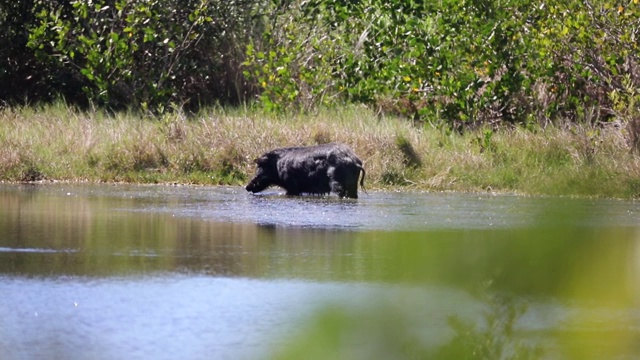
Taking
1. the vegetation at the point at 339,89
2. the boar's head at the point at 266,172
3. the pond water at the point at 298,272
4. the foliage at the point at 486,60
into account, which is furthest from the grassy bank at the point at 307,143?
the boar's head at the point at 266,172

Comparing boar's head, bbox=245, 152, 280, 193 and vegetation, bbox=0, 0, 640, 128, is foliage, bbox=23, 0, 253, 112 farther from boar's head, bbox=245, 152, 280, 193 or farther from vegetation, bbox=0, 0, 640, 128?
boar's head, bbox=245, 152, 280, 193

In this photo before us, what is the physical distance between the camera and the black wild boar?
545 inches

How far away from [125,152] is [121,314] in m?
9.73

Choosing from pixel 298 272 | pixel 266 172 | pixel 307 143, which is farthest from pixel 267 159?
pixel 298 272

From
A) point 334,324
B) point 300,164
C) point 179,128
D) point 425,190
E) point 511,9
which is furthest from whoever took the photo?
point 511,9

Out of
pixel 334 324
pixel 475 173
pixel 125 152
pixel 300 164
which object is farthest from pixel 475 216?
pixel 334 324

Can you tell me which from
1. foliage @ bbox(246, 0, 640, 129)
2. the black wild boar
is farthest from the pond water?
foliage @ bbox(246, 0, 640, 129)

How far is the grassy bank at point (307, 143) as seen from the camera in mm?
15711

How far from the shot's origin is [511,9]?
59.8 ft

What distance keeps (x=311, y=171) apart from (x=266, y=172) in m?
0.67

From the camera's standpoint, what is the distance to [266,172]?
14.4m

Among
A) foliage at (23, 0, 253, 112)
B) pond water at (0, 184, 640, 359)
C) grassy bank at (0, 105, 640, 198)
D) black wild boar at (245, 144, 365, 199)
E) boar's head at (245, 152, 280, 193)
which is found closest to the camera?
pond water at (0, 184, 640, 359)

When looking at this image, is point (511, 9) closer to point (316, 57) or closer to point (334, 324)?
point (316, 57)

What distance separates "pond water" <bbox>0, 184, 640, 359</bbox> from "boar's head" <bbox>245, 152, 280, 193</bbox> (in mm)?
274
